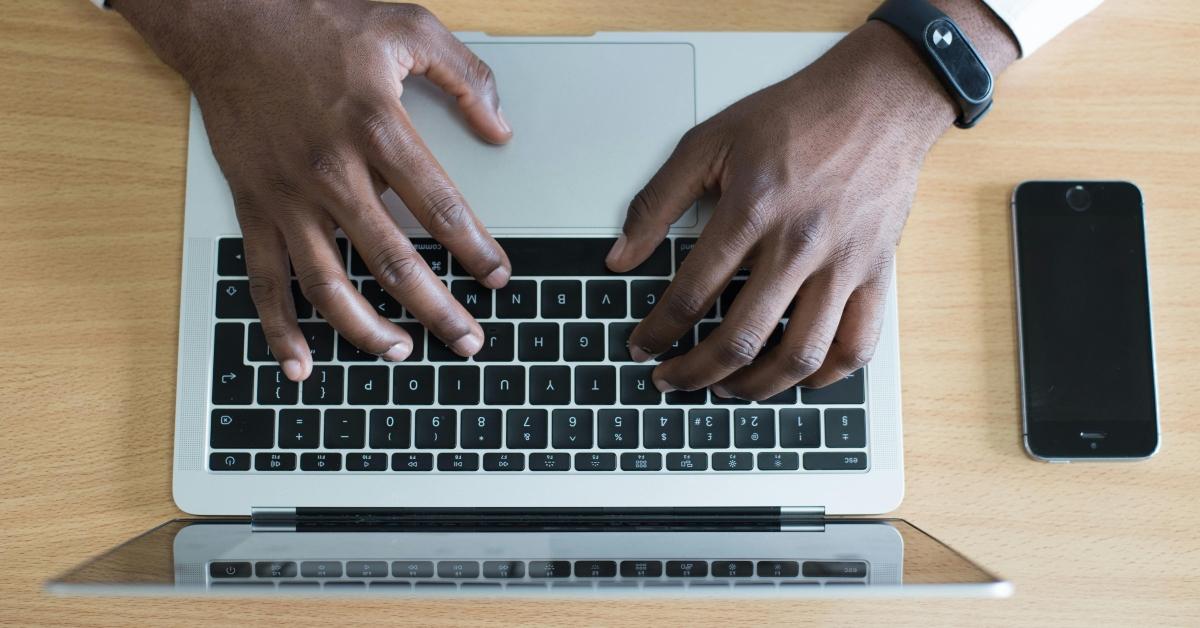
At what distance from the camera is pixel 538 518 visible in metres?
0.67

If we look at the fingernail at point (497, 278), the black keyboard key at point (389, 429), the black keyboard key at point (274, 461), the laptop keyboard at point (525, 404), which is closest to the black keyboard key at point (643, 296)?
the laptop keyboard at point (525, 404)

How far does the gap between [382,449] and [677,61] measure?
0.42m

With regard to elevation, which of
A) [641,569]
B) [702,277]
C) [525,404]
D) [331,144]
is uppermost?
[331,144]

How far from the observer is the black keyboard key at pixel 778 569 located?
0.52 m

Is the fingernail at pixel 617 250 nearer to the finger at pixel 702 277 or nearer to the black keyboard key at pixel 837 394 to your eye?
the finger at pixel 702 277

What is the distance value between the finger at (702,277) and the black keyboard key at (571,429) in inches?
3.6

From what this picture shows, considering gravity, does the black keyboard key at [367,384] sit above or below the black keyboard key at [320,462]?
above

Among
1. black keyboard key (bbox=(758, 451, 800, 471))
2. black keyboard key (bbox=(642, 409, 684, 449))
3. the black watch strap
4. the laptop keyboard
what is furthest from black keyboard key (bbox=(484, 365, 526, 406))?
the black watch strap

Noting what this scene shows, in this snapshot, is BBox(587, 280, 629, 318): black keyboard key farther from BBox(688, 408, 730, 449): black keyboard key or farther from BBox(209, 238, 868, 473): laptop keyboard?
BBox(688, 408, 730, 449): black keyboard key

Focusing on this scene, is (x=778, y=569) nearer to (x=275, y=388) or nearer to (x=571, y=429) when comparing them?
(x=571, y=429)

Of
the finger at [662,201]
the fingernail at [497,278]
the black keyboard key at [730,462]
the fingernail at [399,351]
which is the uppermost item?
the finger at [662,201]

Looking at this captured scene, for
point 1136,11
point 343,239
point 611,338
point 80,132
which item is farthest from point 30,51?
point 1136,11

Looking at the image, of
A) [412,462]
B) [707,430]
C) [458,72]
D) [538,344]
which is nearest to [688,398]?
[707,430]

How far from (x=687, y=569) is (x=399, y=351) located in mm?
290
